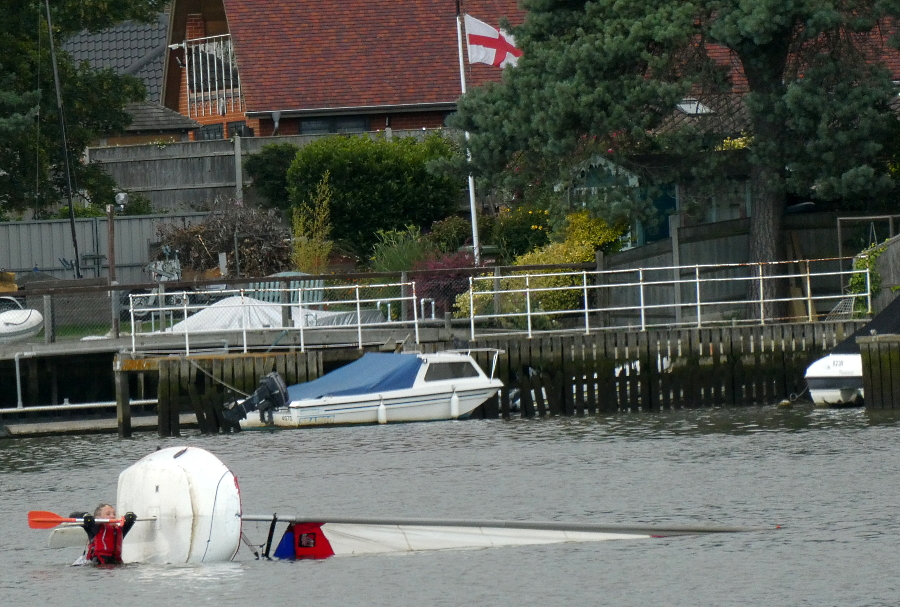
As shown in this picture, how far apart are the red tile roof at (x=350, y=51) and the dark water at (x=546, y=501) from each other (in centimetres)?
1812

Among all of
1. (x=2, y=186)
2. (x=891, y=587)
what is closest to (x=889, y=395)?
(x=891, y=587)

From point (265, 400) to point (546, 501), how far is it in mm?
8496

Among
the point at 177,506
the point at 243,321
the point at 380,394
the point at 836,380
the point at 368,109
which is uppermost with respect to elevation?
the point at 368,109

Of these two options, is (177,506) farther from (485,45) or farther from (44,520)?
(485,45)

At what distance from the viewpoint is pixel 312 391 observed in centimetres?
2877

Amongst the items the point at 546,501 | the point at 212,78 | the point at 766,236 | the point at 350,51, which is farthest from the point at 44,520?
the point at 212,78

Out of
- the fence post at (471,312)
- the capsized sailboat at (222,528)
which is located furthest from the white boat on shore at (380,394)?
the capsized sailboat at (222,528)

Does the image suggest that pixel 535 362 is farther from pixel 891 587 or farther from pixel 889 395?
pixel 891 587

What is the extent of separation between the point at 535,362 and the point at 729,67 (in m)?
6.86

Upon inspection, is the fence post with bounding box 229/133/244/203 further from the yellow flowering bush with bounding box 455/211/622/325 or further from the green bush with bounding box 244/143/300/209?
the yellow flowering bush with bounding box 455/211/622/325

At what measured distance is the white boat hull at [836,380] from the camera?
2806 cm

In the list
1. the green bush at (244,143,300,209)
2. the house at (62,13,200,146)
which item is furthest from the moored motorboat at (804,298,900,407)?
the house at (62,13,200,146)

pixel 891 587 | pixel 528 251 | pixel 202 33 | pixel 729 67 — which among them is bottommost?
pixel 891 587

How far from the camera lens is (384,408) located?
28.9 m
